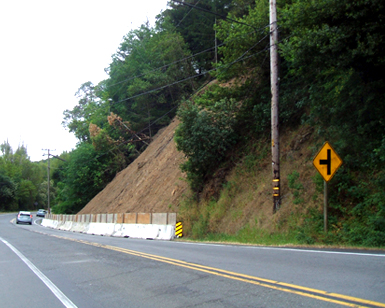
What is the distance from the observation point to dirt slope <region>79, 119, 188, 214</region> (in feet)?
96.3

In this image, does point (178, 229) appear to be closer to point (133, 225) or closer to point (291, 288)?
point (133, 225)

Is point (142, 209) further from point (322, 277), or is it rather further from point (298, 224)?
point (322, 277)

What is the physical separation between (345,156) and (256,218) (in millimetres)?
5106

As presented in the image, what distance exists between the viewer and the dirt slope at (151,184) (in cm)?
2934

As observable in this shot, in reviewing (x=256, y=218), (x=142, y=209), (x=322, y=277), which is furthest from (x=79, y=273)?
(x=142, y=209)

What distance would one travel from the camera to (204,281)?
24.6 ft

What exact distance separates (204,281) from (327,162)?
24.8ft

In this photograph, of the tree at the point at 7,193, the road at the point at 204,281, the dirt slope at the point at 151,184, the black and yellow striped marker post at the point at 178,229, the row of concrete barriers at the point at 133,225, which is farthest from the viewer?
the tree at the point at 7,193

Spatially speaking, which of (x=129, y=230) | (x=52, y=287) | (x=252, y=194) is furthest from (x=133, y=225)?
(x=52, y=287)

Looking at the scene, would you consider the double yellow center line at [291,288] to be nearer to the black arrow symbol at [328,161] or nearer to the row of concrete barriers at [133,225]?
the black arrow symbol at [328,161]

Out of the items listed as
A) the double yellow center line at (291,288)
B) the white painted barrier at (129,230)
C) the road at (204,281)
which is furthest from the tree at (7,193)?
the double yellow center line at (291,288)

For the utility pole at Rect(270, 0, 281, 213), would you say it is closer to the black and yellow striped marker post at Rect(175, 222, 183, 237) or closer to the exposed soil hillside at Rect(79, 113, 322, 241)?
the exposed soil hillside at Rect(79, 113, 322, 241)

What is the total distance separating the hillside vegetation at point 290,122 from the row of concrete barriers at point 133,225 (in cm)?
125

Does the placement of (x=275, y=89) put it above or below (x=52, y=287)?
above
